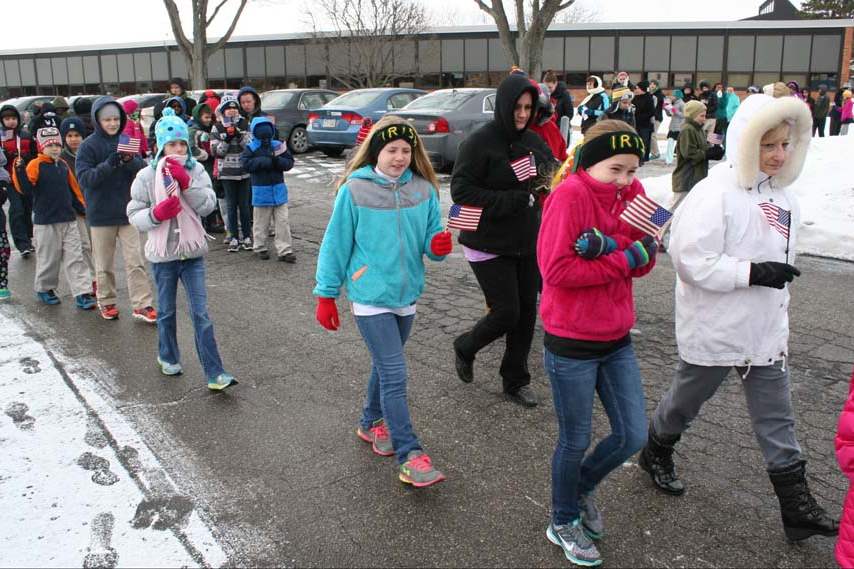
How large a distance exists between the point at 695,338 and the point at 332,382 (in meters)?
2.50

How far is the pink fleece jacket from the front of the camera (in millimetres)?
2869

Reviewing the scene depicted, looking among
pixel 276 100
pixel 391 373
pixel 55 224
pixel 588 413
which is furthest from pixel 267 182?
pixel 276 100

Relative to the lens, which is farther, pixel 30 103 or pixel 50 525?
pixel 30 103

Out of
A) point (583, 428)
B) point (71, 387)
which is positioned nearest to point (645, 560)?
point (583, 428)

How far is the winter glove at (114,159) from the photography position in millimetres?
6023

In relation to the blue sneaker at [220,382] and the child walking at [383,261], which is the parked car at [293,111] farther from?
the child walking at [383,261]

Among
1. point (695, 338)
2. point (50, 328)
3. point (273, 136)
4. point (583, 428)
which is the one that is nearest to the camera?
point (583, 428)

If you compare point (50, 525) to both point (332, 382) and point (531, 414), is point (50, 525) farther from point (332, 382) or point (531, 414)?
point (531, 414)

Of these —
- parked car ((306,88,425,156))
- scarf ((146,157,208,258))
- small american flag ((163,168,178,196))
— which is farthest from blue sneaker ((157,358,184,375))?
parked car ((306,88,425,156))

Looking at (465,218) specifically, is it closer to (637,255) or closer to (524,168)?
(524,168)

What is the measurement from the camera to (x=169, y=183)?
491 centimetres

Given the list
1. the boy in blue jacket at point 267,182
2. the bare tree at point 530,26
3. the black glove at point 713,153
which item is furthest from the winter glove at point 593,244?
the bare tree at point 530,26

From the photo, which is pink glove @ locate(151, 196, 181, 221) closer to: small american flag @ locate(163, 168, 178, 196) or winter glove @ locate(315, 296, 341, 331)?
small american flag @ locate(163, 168, 178, 196)

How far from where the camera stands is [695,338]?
127 inches
